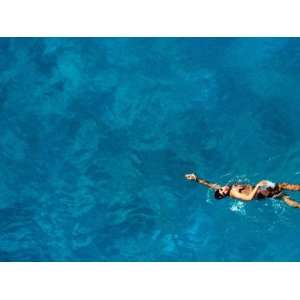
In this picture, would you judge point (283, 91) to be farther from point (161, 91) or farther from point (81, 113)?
point (81, 113)

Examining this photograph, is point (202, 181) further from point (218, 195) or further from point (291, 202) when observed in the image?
point (291, 202)

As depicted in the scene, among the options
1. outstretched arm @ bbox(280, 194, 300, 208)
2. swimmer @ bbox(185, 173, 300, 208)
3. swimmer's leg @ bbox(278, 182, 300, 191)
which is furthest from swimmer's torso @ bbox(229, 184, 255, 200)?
outstretched arm @ bbox(280, 194, 300, 208)

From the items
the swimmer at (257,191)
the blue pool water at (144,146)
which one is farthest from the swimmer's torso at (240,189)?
the blue pool water at (144,146)

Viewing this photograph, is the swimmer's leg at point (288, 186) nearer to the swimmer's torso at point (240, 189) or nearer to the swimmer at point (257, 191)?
the swimmer at point (257, 191)

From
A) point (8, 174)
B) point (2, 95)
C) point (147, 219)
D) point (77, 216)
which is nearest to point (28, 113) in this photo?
point (2, 95)

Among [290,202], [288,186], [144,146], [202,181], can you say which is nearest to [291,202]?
[290,202]

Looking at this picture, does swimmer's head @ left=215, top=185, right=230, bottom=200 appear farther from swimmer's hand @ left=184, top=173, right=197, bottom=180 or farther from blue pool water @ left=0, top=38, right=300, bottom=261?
swimmer's hand @ left=184, top=173, right=197, bottom=180
